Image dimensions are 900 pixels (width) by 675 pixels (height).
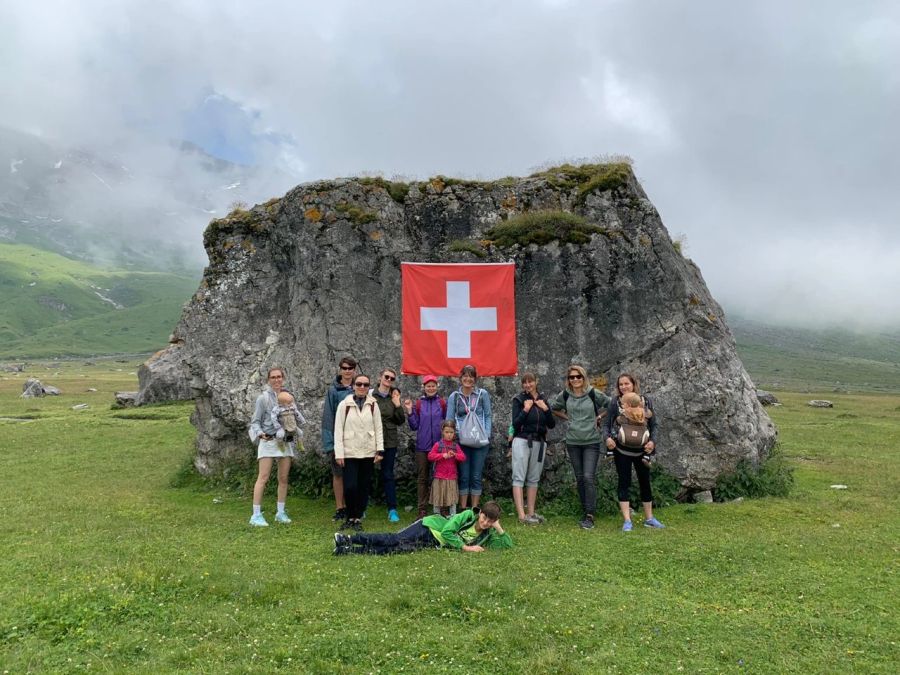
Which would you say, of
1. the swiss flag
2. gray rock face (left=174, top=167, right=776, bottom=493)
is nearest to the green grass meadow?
gray rock face (left=174, top=167, right=776, bottom=493)

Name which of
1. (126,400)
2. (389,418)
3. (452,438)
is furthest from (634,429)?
(126,400)

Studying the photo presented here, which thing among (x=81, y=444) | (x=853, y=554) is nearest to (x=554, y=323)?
(x=853, y=554)

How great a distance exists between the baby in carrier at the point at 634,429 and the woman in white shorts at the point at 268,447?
639 cm

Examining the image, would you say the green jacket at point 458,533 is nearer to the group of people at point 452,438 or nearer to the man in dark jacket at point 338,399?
the group of people at point 452,438

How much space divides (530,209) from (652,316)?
397 cm

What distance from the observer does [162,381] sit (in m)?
33.8

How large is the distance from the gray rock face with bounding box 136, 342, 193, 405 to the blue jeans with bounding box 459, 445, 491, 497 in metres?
27.2

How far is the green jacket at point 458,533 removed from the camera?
30.0 feet

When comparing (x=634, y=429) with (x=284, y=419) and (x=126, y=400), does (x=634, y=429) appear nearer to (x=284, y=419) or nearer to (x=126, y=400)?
(x=284, y=419)

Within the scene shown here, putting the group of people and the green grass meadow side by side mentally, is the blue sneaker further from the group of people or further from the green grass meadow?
the green grass meadow

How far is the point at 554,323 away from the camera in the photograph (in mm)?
13000

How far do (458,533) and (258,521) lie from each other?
13.0ft

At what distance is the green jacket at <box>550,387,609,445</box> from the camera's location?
10.8 metres

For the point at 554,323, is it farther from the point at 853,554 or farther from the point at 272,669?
the point at 272,669
